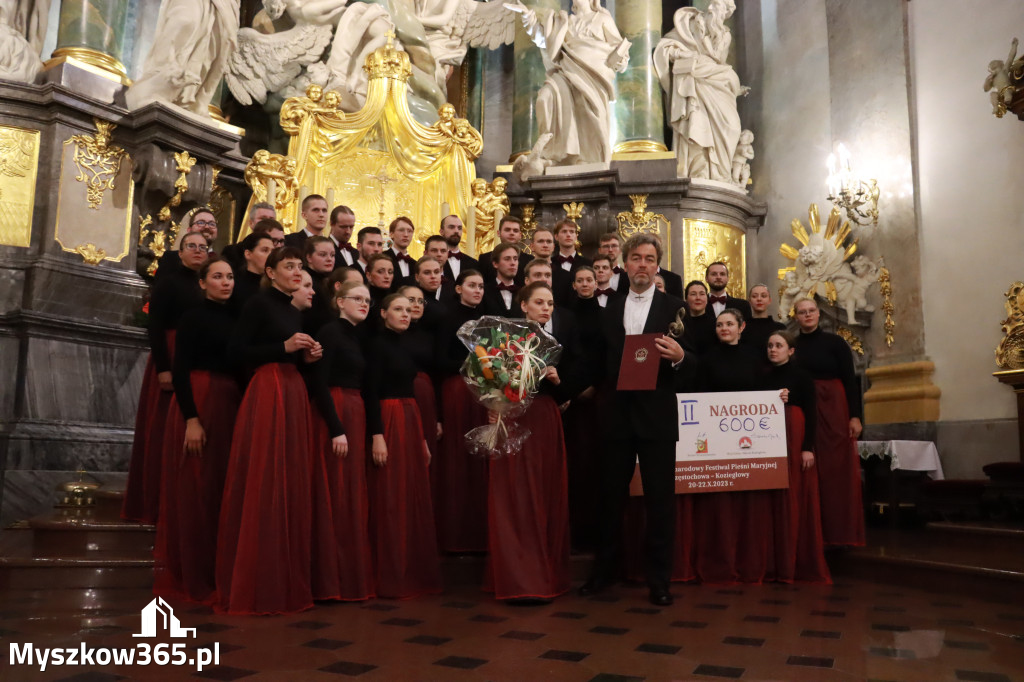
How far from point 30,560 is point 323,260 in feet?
7.15

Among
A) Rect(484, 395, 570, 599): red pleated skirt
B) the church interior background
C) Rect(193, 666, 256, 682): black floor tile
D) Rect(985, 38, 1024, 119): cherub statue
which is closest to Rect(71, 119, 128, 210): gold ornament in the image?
the church interior background

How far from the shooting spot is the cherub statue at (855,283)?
9344mm

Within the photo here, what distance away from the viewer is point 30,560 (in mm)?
4363

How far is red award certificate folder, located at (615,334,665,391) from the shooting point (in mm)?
4344

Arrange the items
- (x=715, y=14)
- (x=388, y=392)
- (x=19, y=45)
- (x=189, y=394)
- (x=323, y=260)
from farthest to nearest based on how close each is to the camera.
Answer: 1. (x=715, y=14)
2. (x=19, y=45)
3. (x=323, y=260)
4. (x=388, y=392)
5. (x=189, y=394)

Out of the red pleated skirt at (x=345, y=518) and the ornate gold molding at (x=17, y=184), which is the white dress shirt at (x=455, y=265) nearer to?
the red pleated skirt at (x=345, y=518)

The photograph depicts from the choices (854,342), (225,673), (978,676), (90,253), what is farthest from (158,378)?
(854,342)

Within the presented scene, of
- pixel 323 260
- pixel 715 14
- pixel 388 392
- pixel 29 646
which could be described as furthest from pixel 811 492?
pixel 715 14

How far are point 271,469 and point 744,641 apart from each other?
222 centimetres

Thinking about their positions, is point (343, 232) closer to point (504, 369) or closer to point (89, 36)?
point (504, 369)

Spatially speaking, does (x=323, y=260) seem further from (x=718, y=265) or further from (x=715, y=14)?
(x=715, y=14)

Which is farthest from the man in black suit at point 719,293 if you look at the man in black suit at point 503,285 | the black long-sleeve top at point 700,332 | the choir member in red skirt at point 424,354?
the choir member in red skirt at point 424,354

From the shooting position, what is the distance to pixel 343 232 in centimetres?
592

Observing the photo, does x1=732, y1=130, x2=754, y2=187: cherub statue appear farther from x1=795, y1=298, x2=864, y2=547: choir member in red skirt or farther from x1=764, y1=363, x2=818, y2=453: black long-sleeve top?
x1=764, y1=363, x2=818, y2=453: black long-sleeve top
